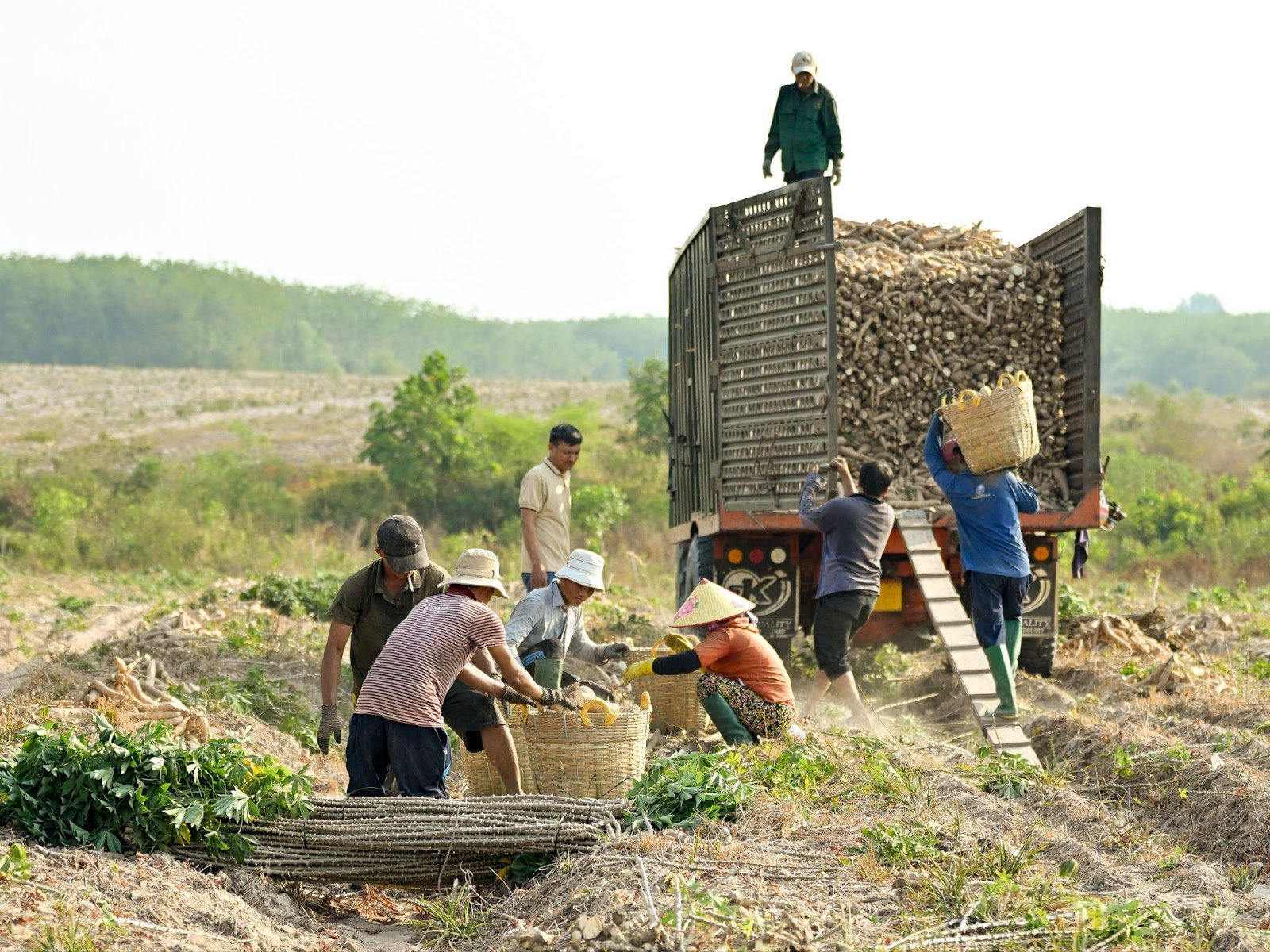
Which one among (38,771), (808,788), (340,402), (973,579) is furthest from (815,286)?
(340,402)

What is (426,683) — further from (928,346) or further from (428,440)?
(428,440)

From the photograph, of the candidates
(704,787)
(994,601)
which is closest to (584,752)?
(704,787)

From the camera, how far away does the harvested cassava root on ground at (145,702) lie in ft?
22.5

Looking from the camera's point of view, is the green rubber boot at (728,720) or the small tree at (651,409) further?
the small tree at (651,409)

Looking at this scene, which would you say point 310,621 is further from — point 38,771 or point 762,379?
point 38,771

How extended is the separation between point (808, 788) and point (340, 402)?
1993 inches

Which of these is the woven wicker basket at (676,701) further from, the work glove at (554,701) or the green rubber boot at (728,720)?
the work glove at (554,701)

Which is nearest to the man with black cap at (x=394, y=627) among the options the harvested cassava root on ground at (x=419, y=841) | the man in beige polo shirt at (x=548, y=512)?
the harvested cassava root on ground at (x=419, y=841)

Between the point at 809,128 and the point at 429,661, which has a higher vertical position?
the point at 809,128

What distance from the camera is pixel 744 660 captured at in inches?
274

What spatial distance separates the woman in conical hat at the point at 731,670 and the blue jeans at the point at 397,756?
4.68ft

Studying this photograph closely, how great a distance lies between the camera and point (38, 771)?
5020mm

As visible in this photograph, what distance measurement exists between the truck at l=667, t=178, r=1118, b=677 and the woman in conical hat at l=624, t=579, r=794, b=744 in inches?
77.8

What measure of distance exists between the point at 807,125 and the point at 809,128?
29mm
